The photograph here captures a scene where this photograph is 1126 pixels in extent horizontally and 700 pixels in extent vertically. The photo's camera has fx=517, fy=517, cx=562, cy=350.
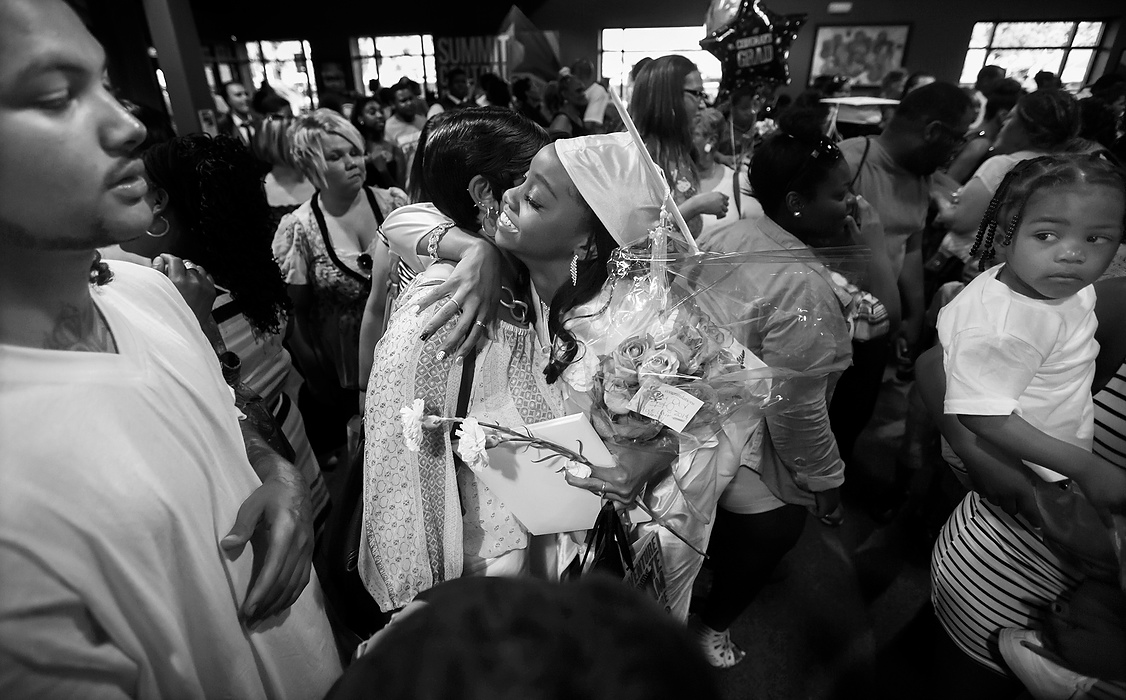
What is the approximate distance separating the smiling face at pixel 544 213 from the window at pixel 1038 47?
1518 cm

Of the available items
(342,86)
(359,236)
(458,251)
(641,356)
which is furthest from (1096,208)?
(342,86)

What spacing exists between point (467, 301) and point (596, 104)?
19.5 ft

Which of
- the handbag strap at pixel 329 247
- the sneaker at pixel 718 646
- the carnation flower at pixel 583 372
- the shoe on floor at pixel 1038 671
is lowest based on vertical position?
the sneaker at pixel 718 646

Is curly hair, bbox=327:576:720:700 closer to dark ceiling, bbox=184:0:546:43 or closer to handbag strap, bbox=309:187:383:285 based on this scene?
handbag strap, bbox=309:187:383:285

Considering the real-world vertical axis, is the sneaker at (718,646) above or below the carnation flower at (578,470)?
below

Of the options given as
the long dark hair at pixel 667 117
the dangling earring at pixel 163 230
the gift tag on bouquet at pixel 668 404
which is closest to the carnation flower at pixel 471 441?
the gift tag on bouquet at pixel 668 404

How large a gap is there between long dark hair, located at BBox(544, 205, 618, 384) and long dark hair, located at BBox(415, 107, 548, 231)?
285 millimetres

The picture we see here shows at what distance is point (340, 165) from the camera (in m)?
2.51

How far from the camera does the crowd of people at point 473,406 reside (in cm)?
53

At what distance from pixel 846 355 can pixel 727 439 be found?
332 millimetres

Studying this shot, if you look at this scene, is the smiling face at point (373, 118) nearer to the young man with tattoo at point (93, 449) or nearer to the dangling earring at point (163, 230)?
the dangling earring at point (163, 230)

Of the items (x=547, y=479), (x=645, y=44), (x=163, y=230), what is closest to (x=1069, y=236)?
(x=547, y=479)

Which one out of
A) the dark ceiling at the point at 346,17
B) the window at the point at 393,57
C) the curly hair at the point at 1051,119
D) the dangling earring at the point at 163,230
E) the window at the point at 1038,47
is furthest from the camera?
the window at the point at 393,57

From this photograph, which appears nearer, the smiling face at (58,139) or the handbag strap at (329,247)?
the smiling face at (58,139)
